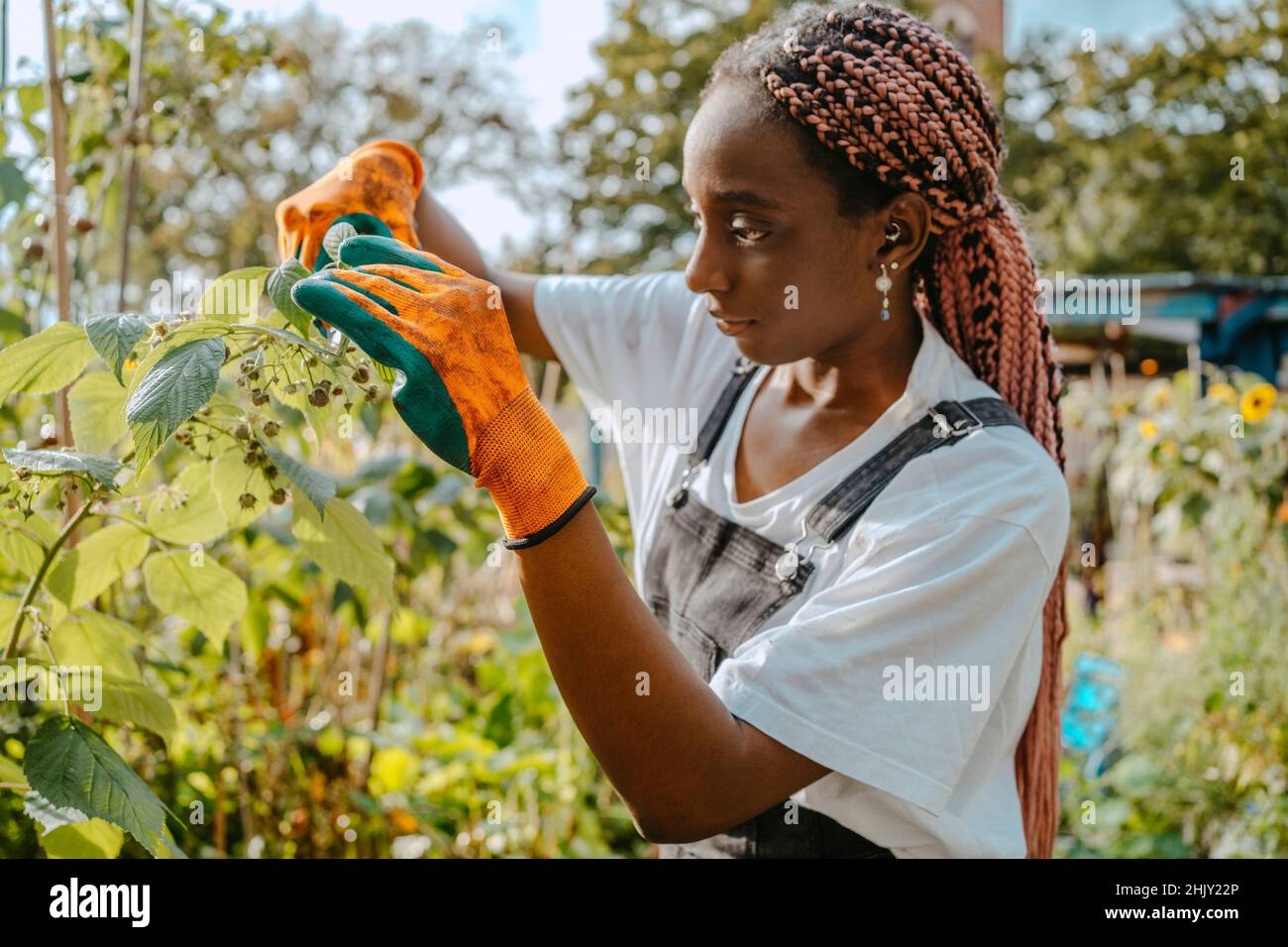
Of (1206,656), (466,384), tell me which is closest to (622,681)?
(466,384)

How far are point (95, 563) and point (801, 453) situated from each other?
35.8 inches

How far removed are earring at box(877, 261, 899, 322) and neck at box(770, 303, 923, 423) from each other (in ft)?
0.04

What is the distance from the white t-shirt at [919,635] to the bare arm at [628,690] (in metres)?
0.09

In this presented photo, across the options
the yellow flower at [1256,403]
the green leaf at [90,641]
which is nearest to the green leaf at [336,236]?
the green leaf at [90,641]

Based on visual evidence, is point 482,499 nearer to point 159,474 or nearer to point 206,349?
point 159,474

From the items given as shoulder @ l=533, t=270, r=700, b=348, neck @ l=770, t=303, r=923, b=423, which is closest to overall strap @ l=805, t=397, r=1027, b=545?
neck @ l=770, t=303, r=923, b=423

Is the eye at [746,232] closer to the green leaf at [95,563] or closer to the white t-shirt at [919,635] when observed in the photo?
the white t-shirt at [919,635]

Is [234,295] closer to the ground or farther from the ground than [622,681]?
farther from the ground

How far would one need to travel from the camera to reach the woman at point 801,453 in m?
1.10

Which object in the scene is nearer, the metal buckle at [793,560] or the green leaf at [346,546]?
the green leaf at [346,546]

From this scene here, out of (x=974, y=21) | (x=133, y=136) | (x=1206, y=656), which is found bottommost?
(x=1206, y=656)

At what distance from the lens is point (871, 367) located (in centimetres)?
154

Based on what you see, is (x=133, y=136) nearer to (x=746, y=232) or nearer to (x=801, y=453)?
(x=746, y=232)

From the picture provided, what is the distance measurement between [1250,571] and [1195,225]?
52.0 feet
